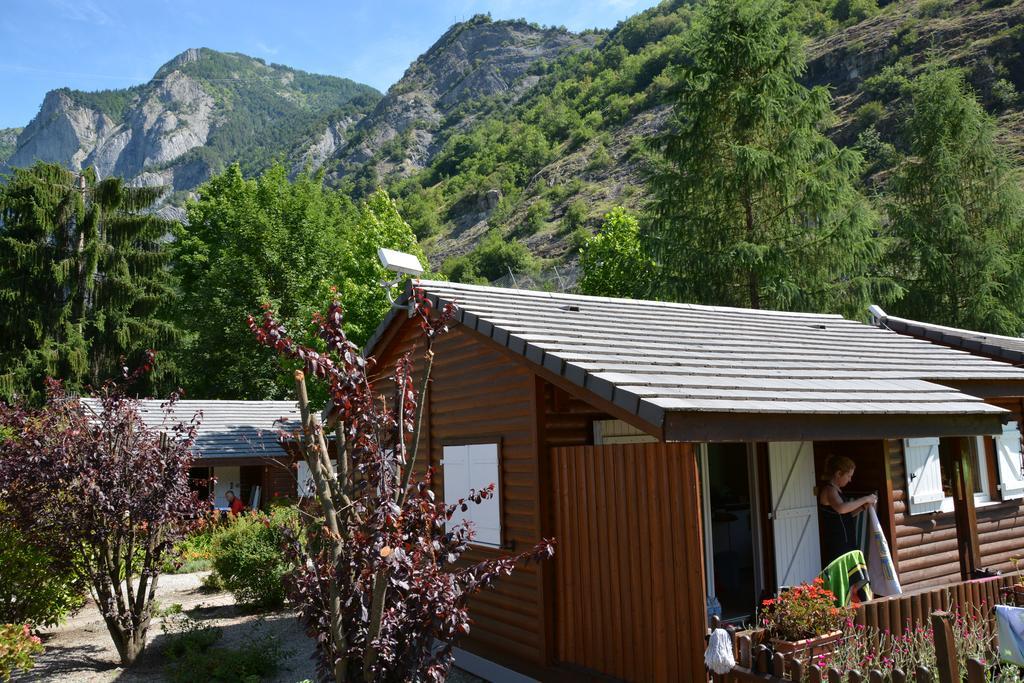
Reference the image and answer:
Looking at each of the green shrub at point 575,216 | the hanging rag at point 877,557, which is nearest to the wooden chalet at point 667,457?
the hanging rag at point 877,557

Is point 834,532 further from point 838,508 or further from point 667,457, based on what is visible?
point 667,457

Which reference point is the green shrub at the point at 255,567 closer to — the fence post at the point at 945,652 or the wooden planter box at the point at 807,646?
the wooden planter box at the point at 807,646

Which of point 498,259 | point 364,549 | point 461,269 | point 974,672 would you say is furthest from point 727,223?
point 461,269

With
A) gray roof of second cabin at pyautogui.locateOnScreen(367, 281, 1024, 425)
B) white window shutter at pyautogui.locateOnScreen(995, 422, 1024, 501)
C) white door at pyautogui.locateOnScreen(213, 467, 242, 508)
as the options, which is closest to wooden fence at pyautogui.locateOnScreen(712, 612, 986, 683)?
gray roof of second cabin at pyautogui.locateOnScreen(367, 281, 1024, 425)

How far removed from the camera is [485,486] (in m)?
8.17

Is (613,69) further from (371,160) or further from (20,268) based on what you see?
(20,268)

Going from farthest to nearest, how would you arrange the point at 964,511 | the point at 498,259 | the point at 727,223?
1. the point at 498,259
2. the point at 727,223
3. the point at 964,511

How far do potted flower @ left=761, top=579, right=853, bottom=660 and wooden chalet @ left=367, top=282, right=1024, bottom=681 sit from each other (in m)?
0.62

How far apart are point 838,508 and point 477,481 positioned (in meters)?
3.84

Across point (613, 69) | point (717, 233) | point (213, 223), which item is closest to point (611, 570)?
point (717, 233)

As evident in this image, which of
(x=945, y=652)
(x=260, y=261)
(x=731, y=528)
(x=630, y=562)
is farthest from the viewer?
(x=260, y=261)

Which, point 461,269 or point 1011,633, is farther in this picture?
point 461,269

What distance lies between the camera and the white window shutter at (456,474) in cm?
862

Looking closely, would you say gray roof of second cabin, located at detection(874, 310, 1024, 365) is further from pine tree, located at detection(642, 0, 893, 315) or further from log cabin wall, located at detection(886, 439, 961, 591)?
pine tree, located at detection(642, 0, 893, 315)
